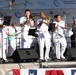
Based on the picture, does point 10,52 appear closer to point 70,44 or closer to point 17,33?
point 17,33

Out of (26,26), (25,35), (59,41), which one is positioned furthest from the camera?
(59,41)

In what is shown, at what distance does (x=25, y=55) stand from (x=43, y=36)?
2.89 feet

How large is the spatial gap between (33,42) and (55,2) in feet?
9.05

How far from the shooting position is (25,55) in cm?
1159

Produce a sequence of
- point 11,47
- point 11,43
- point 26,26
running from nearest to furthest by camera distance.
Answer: point 26,26
point 11,47
point 11,43

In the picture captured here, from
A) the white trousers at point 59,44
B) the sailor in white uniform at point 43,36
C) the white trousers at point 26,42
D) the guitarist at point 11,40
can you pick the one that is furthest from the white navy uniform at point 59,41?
the guitarist at point 11,40

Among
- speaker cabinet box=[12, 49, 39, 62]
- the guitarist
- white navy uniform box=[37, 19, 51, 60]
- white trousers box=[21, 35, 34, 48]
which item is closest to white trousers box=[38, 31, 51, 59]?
white navy uniform box=[37, 19, 51, 60]

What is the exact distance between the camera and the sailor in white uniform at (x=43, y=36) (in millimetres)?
11609

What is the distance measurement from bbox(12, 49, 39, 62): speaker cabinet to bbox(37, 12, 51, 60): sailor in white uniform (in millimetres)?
350

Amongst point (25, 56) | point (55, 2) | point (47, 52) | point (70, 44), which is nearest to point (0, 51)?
point (25, 56)

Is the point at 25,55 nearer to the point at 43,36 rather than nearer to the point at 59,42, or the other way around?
the point at 43,36

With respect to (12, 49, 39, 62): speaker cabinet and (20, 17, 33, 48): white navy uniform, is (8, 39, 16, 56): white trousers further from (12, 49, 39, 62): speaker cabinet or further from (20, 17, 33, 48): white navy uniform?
(12, 49, 39, 62): speaker cabinet

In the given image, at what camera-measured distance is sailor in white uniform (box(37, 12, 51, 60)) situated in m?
11.6

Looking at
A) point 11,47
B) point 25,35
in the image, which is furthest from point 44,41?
point 11,47
